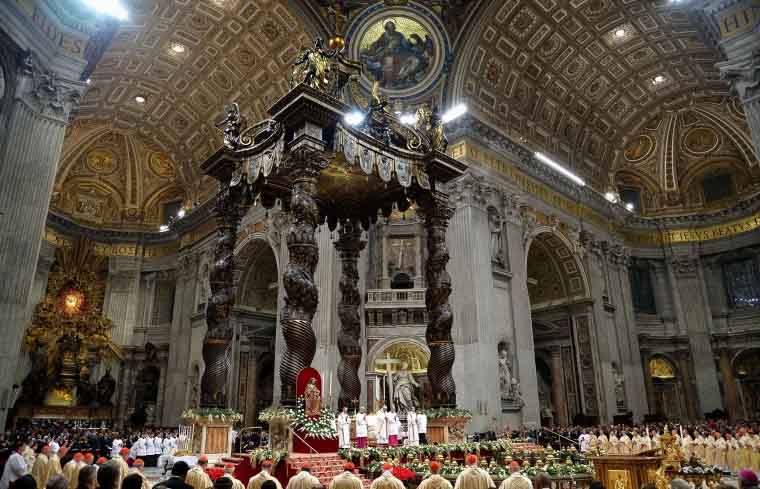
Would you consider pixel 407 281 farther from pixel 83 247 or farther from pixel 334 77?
pixel 83 247

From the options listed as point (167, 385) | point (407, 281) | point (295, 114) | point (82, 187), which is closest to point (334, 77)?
point (295, 114)

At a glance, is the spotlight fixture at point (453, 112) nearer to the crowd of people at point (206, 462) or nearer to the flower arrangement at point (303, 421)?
the crowd of people at point (206, 462)

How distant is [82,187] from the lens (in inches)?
960

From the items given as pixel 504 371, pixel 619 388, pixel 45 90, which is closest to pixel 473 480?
pixel 45 90

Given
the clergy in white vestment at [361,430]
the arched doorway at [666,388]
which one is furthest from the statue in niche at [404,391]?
the arched doorway at [666,388]

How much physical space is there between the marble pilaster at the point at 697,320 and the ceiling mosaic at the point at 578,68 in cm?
554

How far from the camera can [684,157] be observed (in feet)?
78.8

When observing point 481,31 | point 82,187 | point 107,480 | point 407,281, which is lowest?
point 107,480

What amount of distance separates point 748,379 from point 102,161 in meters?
29.4

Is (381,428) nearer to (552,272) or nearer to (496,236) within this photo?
(496,236)

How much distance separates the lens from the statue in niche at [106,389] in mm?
20984

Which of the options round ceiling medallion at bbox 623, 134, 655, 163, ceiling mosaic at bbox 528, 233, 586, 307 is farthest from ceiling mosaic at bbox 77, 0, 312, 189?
round ceiling medallion at bbox 623, 134, 655, 163

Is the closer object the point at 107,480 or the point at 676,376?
the point at 107,480

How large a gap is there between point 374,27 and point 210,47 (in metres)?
5.81
